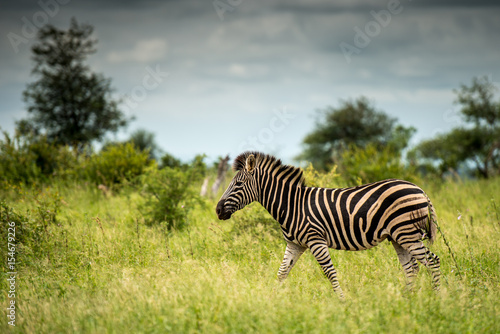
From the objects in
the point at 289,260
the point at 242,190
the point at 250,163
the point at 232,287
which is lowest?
the point at 232,287

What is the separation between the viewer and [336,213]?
5.65m

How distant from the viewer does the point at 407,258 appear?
19.3ft

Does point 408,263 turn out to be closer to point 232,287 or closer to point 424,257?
point 424,257

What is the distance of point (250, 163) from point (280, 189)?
1.96ft

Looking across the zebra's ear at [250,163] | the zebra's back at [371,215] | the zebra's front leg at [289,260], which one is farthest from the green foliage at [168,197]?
the zebra's back at [371,215]

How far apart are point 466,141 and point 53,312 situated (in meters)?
37.1

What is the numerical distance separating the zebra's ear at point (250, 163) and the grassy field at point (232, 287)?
144 centimetres

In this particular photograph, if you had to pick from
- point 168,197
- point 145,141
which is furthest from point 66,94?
point 168,197

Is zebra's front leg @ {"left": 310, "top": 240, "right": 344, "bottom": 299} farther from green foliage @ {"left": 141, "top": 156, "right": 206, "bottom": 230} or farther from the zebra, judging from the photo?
green foliage @ {"left": 141, "top": 156, "right": 206, "bottom": 230}

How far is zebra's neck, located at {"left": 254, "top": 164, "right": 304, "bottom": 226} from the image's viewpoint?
5.88 metres

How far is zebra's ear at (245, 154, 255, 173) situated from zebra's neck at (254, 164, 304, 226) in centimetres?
14

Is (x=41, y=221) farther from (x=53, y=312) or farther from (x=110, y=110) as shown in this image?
(x=110, y=110)

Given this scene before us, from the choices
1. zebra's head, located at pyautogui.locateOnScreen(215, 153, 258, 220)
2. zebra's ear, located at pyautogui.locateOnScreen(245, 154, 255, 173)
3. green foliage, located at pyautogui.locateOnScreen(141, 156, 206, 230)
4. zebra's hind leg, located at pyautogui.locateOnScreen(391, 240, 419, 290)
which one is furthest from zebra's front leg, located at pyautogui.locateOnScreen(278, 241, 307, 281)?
green foliage, located at pyautogui.locateOnScreen(141, 156, 206, 230)

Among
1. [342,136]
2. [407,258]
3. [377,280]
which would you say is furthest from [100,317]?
[342,136]
